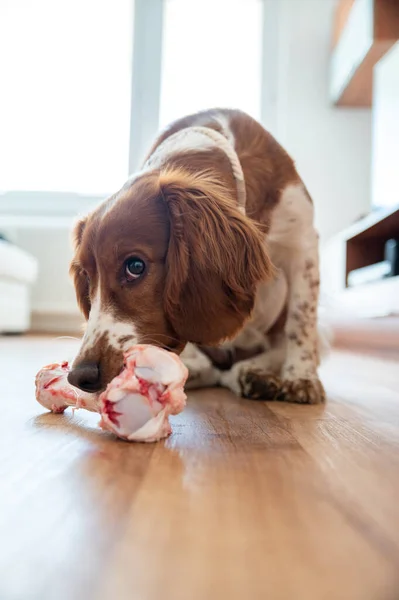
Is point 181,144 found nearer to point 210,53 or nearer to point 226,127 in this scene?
point 226,127

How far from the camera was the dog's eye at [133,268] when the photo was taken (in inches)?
47.1

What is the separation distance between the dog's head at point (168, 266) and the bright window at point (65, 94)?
14.6 feet

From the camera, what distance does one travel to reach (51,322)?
580 centimetres

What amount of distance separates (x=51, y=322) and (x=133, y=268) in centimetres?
482

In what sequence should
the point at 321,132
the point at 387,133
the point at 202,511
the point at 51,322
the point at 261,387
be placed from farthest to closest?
the point at 51,322, the point at 321,132, the point at 387,133, the point at 261,387, the point at 202,511

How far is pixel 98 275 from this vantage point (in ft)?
4.02

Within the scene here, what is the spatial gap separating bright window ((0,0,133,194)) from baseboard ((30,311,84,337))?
4.14 ft

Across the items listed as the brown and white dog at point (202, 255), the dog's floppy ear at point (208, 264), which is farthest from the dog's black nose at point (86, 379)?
the dog's floppy ear at point (208, 264)

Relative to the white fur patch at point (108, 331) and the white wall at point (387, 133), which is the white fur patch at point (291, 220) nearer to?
the white fur patch at point (108, 331)

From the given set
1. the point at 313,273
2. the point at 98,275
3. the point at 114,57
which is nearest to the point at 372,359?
the point at 313,273

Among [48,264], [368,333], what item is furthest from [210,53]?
[368,333]

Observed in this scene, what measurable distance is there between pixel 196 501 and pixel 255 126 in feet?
4.12

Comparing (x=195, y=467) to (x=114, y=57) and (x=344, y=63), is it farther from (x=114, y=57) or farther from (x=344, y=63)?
(x=114, y=57)

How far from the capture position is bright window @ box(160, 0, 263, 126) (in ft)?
17.8
